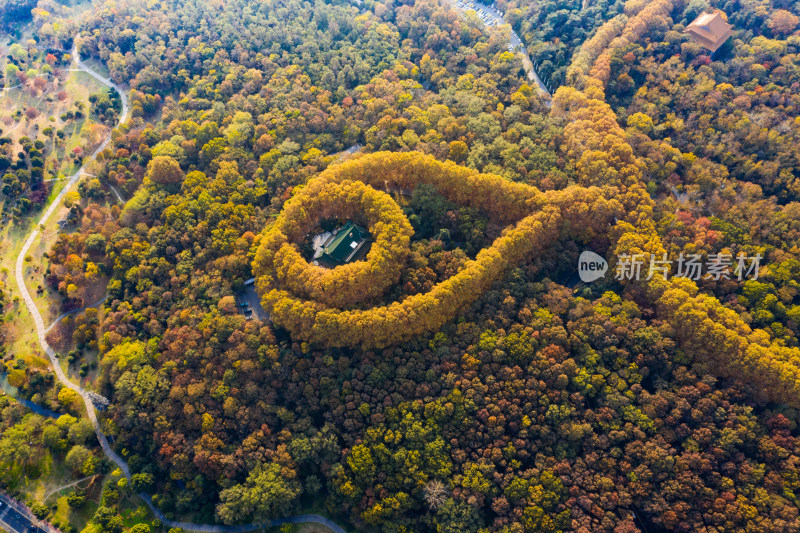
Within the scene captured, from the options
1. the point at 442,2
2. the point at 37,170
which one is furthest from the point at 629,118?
the point at 37,170

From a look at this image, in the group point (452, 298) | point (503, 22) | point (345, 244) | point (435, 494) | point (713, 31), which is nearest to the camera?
point (435, 494)

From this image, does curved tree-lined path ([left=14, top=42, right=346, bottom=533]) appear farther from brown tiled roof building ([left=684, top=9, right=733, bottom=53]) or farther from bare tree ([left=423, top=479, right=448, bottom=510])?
brown tiled roof building ([left=684, top=9, right=733, bottom=53])

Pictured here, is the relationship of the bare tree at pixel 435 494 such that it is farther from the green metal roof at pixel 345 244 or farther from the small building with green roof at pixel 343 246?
the green metal roof at pixel 345 244

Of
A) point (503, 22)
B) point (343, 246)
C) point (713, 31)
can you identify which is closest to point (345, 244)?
point (343, 246)

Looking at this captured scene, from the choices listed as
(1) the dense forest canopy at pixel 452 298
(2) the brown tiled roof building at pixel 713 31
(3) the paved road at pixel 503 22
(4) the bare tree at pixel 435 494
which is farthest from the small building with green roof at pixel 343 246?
(2) the brown tiled roof building at pixel 713 31

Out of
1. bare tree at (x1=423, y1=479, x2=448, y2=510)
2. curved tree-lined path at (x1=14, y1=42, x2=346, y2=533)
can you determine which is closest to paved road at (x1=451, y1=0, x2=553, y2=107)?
bare tree at (x1=423, y1=479, x2=448, y2=510)

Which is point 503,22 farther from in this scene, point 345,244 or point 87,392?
point 87,392
